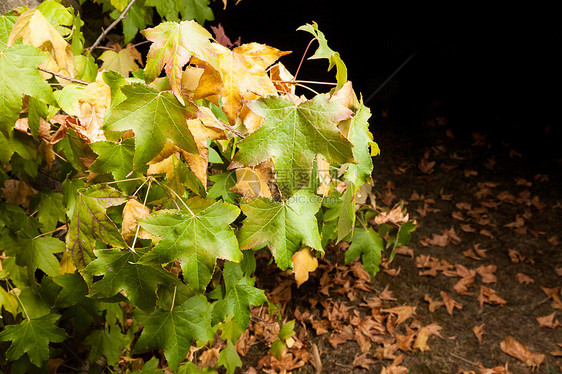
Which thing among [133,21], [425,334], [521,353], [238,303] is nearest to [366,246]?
[238,303]

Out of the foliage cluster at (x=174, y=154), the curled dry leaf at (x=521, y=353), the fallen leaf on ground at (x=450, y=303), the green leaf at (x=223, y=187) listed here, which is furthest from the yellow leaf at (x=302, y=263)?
the curled dry leaf at (x=521, y=353)

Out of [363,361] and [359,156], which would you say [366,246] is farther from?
[363,361]

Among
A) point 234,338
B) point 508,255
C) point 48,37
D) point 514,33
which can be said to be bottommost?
point 508,255

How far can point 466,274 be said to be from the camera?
424 cm

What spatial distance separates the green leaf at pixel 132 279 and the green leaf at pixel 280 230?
0.28 meters

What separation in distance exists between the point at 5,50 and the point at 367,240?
1.96m

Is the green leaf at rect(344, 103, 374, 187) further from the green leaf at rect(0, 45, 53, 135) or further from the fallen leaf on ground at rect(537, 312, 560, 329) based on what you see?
the fallen leaf on ground at rect(537, 312, 560, 329)

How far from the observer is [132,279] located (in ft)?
3.66

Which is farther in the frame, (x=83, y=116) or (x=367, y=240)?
(x=367, y=240)

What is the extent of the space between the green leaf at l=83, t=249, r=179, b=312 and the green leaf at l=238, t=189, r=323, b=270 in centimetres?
28

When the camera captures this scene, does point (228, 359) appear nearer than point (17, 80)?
A: No

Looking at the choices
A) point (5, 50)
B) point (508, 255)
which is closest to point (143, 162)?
point (5, 50)

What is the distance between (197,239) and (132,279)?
0.26 meters

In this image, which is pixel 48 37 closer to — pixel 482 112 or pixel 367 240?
pixel 367 240
